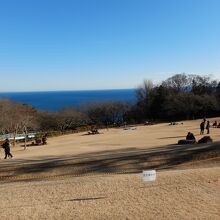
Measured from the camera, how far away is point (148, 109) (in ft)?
248

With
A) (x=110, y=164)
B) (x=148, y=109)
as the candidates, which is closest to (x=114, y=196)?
(x=110, y=164)

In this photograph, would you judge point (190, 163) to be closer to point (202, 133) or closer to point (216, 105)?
point (202, 133)

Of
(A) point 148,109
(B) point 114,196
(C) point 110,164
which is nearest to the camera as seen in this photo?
(B) point 114,196

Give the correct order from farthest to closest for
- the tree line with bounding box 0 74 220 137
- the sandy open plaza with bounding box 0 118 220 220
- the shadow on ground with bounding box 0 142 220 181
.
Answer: the tree line with bounding box 0 74 220 137 < the shadow on ground with bounding box 0 142 220 181 < the sandy open plaza with bounding box 0 118 220 220

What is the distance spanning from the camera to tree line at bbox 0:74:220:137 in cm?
6512

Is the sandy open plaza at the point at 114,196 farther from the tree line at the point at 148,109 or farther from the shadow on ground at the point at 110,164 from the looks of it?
the tree line at the point at 148,109

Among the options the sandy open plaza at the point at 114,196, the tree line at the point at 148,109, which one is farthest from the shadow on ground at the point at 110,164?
the tree line at the point at 148,109

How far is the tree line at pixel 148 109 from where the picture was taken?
6512cm

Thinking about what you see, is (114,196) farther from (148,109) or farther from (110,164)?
(148,109)

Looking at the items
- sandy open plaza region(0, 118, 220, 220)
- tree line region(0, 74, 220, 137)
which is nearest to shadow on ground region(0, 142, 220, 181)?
sandy open plaza region(0, 118, 220, 220)

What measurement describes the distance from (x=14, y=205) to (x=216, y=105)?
60.1 m

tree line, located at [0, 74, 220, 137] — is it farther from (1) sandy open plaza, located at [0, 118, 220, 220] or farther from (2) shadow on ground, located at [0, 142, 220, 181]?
(1) sandy open plaza, located at [0, 118, 220, 220]

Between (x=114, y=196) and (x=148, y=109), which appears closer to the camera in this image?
(x=114, y=196)

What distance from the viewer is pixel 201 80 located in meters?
81.5
